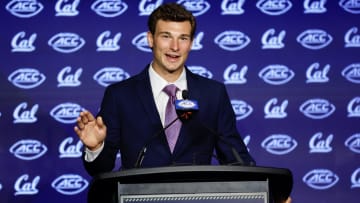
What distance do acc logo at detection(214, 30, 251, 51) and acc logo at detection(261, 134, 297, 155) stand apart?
2.29 feet

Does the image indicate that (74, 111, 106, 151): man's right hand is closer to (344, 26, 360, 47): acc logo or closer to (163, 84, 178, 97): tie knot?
(163, 84, 178, 97): tie knot

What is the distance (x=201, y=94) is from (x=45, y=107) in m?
2.29

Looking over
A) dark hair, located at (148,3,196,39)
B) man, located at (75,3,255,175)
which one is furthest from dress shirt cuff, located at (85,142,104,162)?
dark hair, located at (148,3,196,39)

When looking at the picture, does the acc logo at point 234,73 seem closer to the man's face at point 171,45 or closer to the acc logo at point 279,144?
the acc logo at point 279,144

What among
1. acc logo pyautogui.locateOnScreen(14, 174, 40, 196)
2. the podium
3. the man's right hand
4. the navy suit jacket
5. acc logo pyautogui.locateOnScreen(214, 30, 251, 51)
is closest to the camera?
the podium

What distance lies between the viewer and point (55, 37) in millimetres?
5426

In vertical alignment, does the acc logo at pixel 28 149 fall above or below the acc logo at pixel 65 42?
below

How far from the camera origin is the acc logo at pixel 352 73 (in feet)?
17.9

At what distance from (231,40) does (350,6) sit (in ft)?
3.03

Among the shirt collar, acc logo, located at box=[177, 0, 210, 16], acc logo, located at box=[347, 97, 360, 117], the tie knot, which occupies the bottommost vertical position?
acc logo, located at box=[347, 97, 360, 117]

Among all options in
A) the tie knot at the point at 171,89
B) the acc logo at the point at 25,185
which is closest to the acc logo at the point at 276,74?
the acc logo at the point at 25,185

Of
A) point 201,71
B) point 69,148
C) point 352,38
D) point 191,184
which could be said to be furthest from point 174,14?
point 352,38

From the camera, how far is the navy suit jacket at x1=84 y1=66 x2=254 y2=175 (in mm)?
3184

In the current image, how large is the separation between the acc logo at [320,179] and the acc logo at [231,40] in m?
1.05
